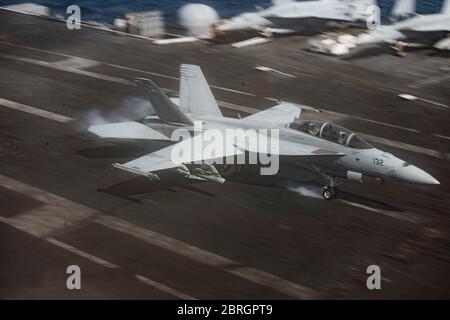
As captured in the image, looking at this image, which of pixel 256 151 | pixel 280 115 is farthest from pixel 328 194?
pixel 280 115

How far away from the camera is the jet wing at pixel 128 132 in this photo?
1057 inches

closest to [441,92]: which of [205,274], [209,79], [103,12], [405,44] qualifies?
[405,44]

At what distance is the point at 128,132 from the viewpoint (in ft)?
88.7

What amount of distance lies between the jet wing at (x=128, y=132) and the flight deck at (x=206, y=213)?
153 cm

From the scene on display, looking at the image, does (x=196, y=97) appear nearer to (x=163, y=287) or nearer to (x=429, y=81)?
(x=163, y=287)

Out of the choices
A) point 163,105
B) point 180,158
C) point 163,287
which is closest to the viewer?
point 163,287

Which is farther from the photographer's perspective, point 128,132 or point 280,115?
point 280,115

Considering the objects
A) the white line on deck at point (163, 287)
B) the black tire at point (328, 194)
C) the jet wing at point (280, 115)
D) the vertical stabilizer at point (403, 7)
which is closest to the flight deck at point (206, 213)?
the white line on deck at point (163, 287)

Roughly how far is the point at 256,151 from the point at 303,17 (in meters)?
30.6

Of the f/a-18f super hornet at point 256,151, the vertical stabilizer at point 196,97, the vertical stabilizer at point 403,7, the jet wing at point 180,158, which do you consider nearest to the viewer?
the f/a-18f super hornet at point 256,151

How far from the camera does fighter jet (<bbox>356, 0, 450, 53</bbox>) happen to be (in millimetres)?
47781

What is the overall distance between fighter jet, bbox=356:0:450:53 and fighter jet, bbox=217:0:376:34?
14.6 ft

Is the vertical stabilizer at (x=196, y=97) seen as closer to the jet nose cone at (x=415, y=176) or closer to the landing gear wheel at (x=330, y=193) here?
the landing gear wheel at (x=330, y=193)

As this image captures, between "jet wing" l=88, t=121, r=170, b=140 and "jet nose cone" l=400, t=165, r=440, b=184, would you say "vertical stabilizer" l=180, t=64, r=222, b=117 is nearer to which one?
"jet wing" l=88, t=121, r=170, b=140
